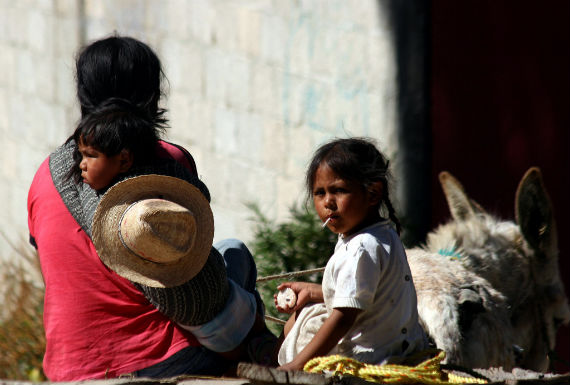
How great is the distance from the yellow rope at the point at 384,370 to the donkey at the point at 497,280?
746 millimetres

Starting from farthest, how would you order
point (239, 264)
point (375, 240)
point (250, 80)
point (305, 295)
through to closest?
point (250, 80)
point (239, 264)
point (305, 295)
point (375, 240)

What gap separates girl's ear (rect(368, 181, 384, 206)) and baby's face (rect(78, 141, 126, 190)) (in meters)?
0.90

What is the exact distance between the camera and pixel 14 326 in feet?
19.6

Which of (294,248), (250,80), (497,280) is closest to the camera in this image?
(497,280)

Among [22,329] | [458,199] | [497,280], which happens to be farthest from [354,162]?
[22,329]

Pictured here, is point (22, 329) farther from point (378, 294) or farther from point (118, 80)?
point (378, 294)

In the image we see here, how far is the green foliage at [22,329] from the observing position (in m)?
5.79

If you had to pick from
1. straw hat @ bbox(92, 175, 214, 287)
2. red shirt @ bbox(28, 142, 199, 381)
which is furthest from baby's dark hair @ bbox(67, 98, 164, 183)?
red shirt @ bbox(28, 142, 199, 381)

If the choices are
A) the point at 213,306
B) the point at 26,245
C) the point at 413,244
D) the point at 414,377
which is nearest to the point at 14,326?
the point at 26,245

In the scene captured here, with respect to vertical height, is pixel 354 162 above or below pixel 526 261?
above

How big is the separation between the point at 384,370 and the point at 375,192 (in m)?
0.64

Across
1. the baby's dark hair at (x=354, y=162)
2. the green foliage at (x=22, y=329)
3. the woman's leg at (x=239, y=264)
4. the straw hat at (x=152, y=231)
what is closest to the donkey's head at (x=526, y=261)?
the woman's leg at (x=239, y=264)

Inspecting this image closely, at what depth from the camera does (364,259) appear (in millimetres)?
3105

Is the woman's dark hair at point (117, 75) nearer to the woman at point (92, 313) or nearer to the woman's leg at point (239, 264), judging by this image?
the woman at point (92, 313)
